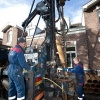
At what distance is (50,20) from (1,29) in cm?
1506

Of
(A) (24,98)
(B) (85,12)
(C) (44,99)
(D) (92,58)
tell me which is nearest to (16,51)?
(A) (24,98)

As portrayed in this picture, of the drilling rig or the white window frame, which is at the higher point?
the white window frame

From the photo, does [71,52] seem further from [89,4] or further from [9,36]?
[9,36]

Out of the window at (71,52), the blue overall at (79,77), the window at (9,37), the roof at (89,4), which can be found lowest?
the blue overall at (79,77)

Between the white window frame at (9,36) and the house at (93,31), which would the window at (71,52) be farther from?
the white window frame at (9,36)

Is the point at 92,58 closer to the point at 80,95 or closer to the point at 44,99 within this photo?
the point at 80,95

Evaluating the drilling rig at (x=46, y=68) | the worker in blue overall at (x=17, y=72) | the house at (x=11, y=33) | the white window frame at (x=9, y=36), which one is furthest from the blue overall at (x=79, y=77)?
the white window frame at (x=9, y=36)

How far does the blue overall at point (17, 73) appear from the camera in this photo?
348 cm

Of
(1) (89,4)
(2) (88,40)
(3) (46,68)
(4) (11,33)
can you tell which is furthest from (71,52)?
(4) (11,33)

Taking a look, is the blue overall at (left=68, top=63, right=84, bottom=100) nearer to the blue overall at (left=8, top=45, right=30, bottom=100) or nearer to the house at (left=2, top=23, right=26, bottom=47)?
the blue overall at (left=8, top=45, right=30, bottom=100)

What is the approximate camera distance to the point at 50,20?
4.63 m

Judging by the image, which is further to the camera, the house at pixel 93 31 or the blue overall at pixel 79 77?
the house at pixel 93 31

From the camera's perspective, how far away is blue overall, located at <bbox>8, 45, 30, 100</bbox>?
3484mm

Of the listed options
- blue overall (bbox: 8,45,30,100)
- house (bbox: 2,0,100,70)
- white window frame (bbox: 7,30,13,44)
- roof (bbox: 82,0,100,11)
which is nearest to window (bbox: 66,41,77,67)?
house (bbox: 2,0,100,70)
